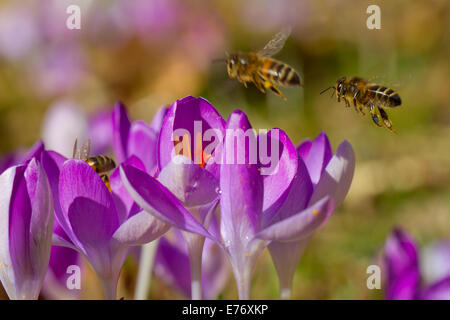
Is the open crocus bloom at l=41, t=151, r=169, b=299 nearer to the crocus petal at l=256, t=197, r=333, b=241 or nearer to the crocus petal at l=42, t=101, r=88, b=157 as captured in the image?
the crocus petal at l=256, t=197, r=333, b=241

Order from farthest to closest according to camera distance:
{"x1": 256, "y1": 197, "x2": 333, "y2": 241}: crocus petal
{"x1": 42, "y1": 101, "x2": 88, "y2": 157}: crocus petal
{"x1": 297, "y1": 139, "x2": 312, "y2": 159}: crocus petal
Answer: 1. {"x1": 42, "y1": 101, "x2": 88, "y2": 157}: crocus petal
2. {"x1": 297, "y1": 139, "x2": 312, "y2": 159}: crocus petal
3. {"x1": 256, "y1": 197, "x2": 333, "y2": 241}: crocus petal

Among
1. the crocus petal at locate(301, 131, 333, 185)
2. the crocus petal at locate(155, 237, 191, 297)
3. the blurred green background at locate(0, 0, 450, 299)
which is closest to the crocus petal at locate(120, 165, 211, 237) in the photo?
the crocus petal at locate(301, 131, 333, 185)

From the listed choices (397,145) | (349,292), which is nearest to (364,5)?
(397,145)

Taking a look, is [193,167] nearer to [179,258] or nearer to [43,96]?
[179,258]

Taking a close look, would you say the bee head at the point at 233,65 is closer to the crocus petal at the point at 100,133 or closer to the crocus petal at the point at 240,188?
the crocus petal at the point at 240,188

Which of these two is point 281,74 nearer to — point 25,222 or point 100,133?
point 25,222

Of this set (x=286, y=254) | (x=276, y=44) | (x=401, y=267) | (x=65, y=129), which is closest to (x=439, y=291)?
(x=401, y=267)
